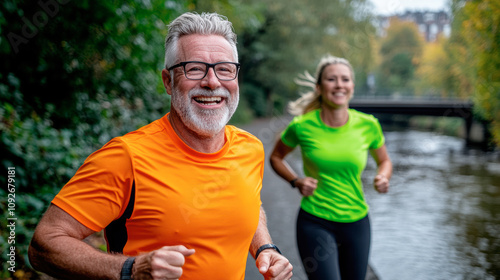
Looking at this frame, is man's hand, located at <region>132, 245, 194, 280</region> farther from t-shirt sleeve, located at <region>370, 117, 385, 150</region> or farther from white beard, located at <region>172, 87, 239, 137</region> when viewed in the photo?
t-shirt sleeve, located at <region>370, 117, 385, 150</region>

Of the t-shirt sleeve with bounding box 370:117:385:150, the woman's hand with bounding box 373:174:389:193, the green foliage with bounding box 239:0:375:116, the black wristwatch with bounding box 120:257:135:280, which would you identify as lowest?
the woman's hand with bounding box 373:174:389:193

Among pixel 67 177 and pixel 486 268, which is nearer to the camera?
pixel 67 177

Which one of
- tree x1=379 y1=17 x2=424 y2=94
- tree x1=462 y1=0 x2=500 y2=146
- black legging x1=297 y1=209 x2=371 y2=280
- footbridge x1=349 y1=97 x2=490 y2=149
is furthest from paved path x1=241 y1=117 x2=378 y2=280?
tree x1=379 y1=17 x2=424 y2=94

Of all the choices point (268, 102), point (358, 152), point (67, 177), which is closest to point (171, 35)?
point (358, 152)

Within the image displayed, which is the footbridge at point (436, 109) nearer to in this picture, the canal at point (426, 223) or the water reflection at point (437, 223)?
the water reflection at point (437, 223)

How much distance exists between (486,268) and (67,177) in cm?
561

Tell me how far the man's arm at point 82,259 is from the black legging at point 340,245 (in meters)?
1.66

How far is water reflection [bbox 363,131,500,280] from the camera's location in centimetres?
566

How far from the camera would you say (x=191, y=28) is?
1.64 m

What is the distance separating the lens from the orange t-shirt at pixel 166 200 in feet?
4.58

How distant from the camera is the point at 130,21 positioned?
5.18m

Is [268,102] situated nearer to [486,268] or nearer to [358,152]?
[486,268]

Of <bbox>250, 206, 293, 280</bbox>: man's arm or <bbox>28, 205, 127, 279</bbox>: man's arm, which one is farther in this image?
<bbox>250, 206, 293, 280</bbox>: man's arm

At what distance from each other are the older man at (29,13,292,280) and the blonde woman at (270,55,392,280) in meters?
1.07
